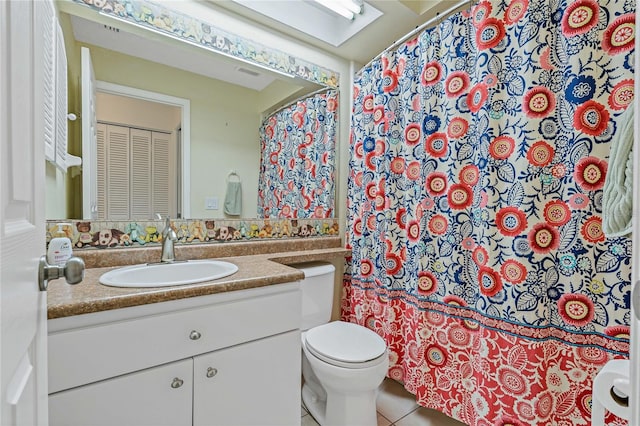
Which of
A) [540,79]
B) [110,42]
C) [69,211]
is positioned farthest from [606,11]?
[69,211]

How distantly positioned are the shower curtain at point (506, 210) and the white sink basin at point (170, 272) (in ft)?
3.14

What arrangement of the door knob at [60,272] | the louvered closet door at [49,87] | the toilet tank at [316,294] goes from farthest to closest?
the toilet tank at [316,294]
the louvered closet door at [49,87]
the door knob at [60,272]

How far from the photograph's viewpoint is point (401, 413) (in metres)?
1.58

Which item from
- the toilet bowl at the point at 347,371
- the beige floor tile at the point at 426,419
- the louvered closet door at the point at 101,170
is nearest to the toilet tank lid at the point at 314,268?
the toilet bowl at the point at 347,371

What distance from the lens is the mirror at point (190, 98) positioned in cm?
128

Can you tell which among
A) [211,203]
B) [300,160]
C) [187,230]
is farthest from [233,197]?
[300,160]

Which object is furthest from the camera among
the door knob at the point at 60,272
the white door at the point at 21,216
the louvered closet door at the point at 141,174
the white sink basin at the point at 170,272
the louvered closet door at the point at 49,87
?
the louvered closet door at the point at 141,174

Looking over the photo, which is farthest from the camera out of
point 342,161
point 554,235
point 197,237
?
point 342,161

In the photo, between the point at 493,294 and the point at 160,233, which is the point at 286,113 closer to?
the point at 160,233

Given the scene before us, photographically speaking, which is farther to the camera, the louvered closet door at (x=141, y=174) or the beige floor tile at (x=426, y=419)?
the beige floor tile at (x=426, y=419)

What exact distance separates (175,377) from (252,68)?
1.54 meters

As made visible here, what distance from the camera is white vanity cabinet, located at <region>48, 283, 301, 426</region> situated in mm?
819

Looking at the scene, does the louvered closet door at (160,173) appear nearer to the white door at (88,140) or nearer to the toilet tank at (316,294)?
the white door at (88,140)

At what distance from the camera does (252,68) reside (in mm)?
1672
